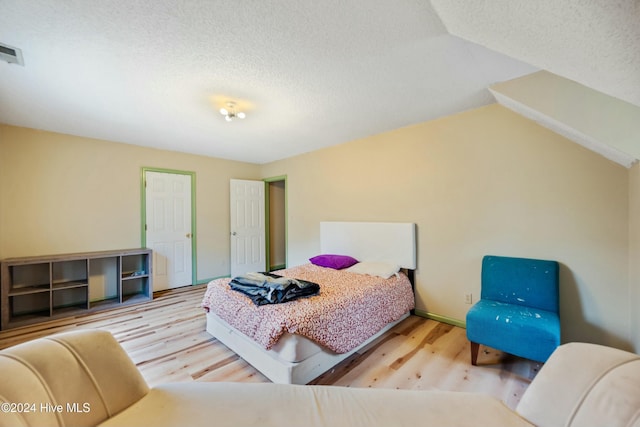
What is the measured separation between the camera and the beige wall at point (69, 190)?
2.99 metres

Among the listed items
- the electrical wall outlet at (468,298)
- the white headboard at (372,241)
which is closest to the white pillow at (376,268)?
the white headboard at (372,241)

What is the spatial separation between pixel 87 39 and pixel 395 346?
11.1 feet

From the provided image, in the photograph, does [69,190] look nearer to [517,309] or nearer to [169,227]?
[169,227]

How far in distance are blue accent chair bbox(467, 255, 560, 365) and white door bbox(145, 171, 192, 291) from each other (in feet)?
14.4

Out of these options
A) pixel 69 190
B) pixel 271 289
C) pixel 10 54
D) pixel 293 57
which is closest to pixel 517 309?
pixel 271 289

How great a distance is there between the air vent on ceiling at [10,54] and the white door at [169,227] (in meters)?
2.38

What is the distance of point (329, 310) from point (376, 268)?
3.97 ft

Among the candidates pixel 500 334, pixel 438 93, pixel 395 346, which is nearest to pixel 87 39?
pixel 438 93

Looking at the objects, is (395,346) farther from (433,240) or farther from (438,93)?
(438,93)

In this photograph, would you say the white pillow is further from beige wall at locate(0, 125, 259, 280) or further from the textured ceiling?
beige wall at locate(0, 125, 259, 280)

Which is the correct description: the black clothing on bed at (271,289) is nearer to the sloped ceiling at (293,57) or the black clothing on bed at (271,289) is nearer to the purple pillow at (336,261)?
the purple pillow at (336,261)

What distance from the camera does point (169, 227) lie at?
4.16m

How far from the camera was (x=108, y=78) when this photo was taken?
6.38 ft

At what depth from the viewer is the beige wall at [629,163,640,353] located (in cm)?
168
